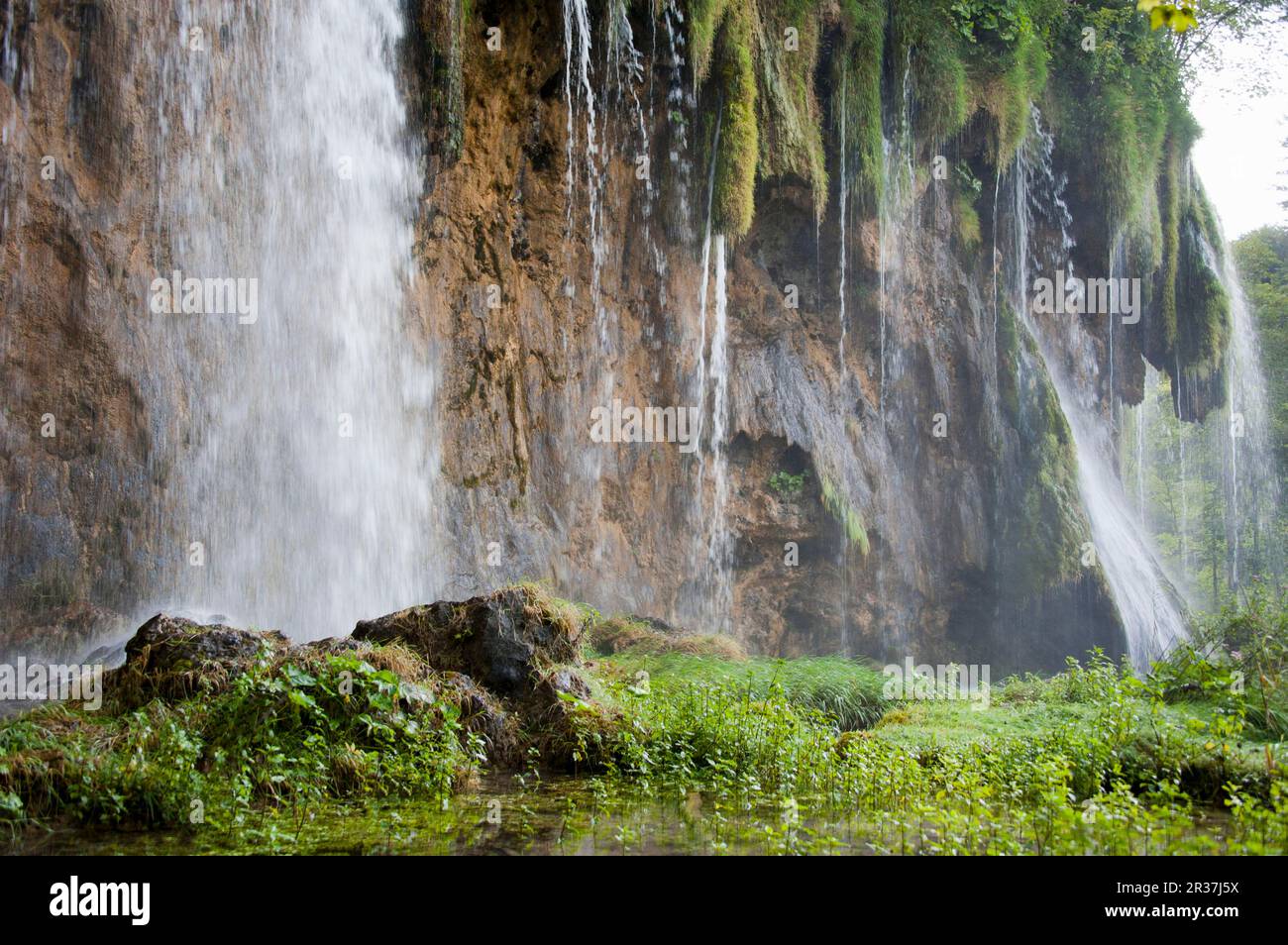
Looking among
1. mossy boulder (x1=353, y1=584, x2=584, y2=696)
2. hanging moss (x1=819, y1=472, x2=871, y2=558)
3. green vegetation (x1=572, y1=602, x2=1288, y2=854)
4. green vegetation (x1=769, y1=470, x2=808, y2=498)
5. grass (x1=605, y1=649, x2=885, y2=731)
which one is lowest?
grass (x1=605, y1=649, x2=885, y2=731)

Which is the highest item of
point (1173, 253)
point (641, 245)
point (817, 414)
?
point (1173, 253)

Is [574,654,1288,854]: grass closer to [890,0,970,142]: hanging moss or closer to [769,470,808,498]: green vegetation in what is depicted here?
[769,470,808,498]: green vegetation

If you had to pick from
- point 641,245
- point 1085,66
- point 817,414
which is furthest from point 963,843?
point 1085,66

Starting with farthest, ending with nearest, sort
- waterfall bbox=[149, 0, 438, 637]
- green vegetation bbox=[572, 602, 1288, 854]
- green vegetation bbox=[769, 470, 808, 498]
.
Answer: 1. green vegetation bbox=[769, 470, 808, 498]
2. waterfall bbox=[149, 0, 438, 637]
3. green vegetation bbox=[572, 602, 1288, 854]

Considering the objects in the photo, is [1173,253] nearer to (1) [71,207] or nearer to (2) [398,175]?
(2) [398,175]

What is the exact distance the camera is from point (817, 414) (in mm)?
17625

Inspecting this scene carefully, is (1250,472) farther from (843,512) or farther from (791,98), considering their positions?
(791,98)

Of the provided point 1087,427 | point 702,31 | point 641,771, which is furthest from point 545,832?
point 1087,427

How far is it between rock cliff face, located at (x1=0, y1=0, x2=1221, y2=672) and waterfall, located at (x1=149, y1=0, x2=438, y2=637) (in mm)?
170

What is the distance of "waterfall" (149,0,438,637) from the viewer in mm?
10695

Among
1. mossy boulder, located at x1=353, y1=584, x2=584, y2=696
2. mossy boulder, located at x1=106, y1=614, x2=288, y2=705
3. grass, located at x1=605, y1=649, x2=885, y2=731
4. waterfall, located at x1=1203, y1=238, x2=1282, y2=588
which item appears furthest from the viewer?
waterfall, located at x1=1203, y1=238, x2=1282, y2=588

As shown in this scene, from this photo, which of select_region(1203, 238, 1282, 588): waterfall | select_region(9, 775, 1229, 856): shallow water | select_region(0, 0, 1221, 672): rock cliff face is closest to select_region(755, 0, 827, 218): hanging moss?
select_region(0, 0, 1221, 672): rock cliff face
